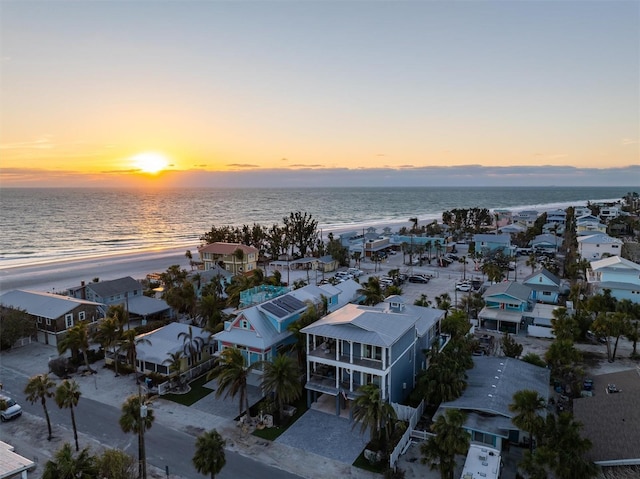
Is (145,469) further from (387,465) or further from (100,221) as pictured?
(100,221)

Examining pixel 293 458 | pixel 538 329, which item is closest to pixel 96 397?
pixel 293 458

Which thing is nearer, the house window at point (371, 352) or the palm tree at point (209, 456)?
the palm tree at point (209, 456)

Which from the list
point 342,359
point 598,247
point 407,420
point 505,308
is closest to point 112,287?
point 342,359

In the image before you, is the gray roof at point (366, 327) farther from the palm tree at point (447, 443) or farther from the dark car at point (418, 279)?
the dark car at point (418, 279)

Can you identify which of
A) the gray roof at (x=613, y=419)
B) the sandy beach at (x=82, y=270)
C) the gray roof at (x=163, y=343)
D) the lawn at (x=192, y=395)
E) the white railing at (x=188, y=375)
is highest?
the gray roof at (x=613, y=419)

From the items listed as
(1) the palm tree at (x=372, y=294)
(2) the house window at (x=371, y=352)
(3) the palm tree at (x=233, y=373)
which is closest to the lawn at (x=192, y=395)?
(3) the palm tree at (x=233, y=373)

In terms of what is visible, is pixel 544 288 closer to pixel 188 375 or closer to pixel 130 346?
pixel 188 375
